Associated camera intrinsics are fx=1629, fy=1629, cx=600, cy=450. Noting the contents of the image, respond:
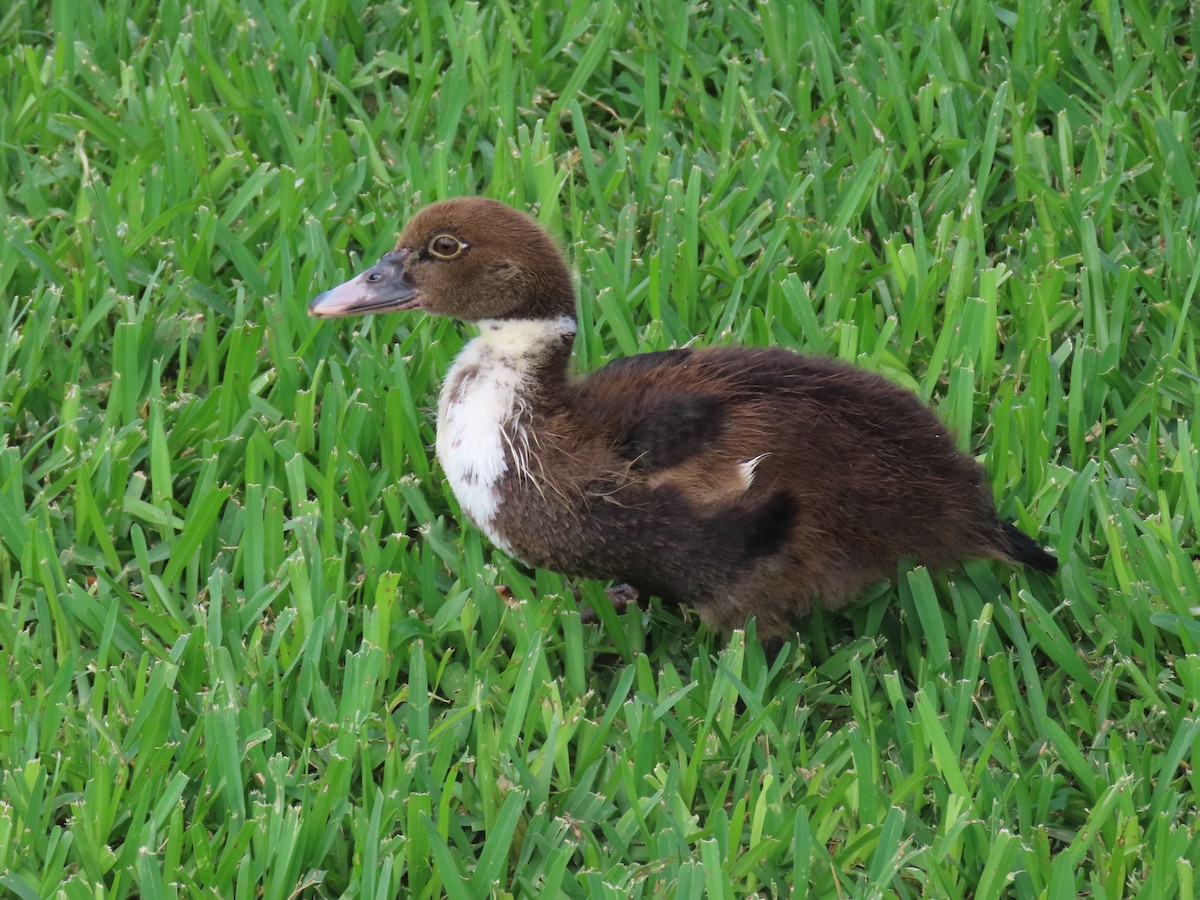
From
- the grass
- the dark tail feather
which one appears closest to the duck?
the dark tail feather

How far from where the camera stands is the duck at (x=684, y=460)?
3990mm

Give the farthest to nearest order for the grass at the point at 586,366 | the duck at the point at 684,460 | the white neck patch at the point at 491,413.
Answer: the white neck patch at the point at 491,413
the duck at the point at 684,460
the grass at the point at 586,366

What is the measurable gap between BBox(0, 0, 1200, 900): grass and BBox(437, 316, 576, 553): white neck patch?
308mm

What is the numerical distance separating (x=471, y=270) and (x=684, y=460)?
0.77 meters

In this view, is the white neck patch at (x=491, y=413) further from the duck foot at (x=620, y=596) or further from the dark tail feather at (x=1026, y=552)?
the dark tail feather at (x=1026, y=552)

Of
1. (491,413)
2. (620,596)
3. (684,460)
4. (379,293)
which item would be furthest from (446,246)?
(620,596)

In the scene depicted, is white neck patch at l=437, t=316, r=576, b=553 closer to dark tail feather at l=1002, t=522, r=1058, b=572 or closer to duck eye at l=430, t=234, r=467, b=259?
duck eye at l=430, t=234, r=467, b=259

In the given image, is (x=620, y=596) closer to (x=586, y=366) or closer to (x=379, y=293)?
(x=586, y=366)

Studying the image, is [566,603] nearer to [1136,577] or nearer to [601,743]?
[601,743]

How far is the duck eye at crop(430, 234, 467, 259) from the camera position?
4277 mm

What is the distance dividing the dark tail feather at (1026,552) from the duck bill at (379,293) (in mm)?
1687

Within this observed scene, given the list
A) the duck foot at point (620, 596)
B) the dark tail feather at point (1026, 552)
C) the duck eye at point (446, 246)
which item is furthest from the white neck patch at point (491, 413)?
the dark tail feather at point (1026, 552)

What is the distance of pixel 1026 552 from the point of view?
4285mm

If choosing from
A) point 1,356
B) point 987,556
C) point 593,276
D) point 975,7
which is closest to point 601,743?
point 987,556
